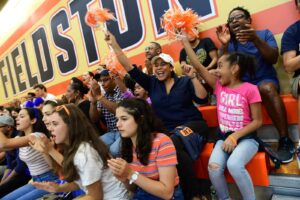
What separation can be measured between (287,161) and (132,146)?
3.56ft

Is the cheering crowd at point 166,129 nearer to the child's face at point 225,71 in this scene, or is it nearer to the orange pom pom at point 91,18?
the child's face at point 225,71

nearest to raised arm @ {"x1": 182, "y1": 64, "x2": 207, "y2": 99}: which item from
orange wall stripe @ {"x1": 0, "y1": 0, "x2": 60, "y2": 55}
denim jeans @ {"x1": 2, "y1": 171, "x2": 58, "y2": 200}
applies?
denim jeans @ {"x1": 2, "y1": 171, "x2": 58, "y2": 200}

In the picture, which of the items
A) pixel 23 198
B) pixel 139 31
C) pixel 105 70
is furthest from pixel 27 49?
pixel 23 198

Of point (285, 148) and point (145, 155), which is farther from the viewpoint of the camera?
point (285, 148)

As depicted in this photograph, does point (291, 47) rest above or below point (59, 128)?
above

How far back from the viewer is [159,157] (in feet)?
4.68

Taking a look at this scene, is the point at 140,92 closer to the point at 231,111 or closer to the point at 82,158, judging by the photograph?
the point at 231,111

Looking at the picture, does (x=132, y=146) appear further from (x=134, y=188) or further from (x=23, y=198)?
(x=23, y=198)

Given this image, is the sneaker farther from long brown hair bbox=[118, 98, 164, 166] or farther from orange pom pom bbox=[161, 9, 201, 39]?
orange pom pom bbox=[161, 9, 201, 39]

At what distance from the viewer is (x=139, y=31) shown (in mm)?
3709

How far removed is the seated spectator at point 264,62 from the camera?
6.47 feet

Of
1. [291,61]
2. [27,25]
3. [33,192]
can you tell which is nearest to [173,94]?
[291,61]

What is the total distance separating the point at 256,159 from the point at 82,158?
109 cm

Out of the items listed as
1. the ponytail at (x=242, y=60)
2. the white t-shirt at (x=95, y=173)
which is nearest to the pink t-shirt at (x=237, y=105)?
the ponytail at (x=242, y=60)
